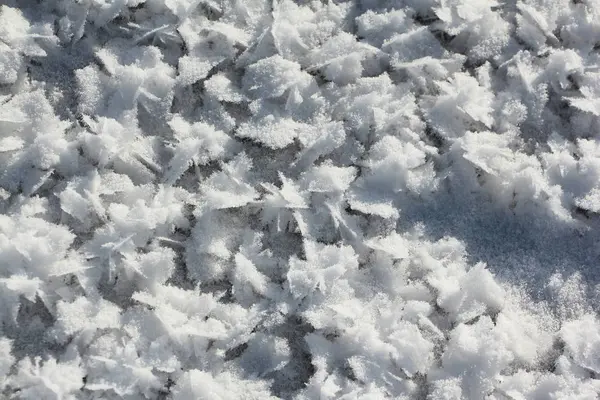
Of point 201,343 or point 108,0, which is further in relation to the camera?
point 108,0

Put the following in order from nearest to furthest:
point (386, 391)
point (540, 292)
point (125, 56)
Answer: point (386, 391), point (540, 292), point (125, 56)

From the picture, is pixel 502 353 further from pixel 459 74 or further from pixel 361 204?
pixel 459 74

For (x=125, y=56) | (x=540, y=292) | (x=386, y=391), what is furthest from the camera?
(x=125, y=56)

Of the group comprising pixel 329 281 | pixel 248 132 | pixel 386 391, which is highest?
pixel 248 132

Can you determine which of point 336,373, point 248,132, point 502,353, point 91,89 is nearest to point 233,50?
point 248,132

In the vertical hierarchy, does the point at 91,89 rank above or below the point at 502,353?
above

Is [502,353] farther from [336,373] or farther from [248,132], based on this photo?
[248,132]
